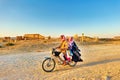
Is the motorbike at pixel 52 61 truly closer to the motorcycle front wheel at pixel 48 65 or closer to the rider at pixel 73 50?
the motorcycle front wheel at pixel 48 65

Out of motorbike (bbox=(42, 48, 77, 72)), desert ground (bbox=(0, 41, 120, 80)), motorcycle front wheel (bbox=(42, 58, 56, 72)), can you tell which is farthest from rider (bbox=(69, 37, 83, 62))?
motorcycle front wheel (bbox=(42, 58, 56, 72))

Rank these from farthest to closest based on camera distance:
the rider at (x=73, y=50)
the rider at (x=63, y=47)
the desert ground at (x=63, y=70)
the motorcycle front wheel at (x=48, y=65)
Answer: the rider at (x=73, y=50)
the rider at (x=63, y=47)
the motorcycle front wheel at (x=48, y=65)
the desert ground at (x=63, y=70)

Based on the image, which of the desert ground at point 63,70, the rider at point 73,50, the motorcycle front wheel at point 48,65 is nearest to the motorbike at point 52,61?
the motorcycle front wheel at point 48,65

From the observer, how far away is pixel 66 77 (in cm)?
925

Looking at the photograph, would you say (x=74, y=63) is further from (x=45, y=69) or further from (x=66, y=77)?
(x=66, y=77)

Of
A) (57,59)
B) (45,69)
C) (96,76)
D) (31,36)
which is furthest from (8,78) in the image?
(31,36)

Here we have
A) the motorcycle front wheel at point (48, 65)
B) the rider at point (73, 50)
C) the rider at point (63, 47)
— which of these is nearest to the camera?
the motorcycle front wheel at point (48, 65)

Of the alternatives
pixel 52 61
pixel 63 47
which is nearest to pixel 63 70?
pixel 52 61

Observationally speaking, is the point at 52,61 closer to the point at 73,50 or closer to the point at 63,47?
the point at 63,47

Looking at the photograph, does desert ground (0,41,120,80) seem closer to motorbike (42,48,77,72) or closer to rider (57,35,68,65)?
motorbike (42,48,77,72)

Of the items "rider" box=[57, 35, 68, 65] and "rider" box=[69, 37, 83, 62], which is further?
"rider" box=[69, 37, 83, 62]

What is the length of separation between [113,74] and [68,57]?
332cm

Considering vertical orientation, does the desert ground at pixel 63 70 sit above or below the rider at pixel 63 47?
below

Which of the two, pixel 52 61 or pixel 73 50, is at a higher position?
pixel 73 50
